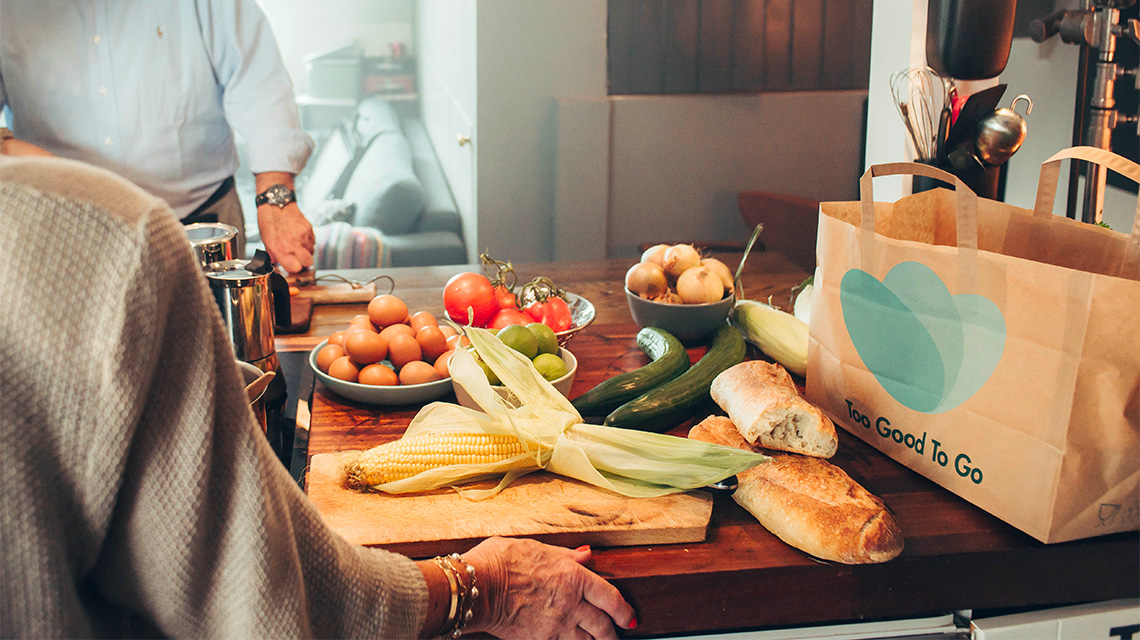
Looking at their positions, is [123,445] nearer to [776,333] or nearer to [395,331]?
[395,331]

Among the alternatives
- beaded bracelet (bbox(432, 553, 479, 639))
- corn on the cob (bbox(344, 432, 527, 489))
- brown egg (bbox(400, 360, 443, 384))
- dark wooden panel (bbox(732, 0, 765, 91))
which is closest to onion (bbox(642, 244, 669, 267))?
brown egg (bbox(400, 360, 443, 384))

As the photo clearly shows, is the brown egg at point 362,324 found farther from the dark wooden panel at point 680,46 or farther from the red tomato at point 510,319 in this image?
the dark wooden panel at point 680,46

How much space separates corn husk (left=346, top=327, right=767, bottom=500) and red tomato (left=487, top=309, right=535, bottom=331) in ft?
0.84

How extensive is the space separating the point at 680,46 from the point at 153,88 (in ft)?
6.93

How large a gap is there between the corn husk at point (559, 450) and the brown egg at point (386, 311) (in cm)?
26

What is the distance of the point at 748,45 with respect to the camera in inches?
135

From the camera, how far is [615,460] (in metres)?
0.98

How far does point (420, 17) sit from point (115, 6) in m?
2.74

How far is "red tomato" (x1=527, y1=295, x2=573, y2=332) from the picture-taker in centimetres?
138

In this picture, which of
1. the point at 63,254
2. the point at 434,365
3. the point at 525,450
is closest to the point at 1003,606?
the point at 525,450

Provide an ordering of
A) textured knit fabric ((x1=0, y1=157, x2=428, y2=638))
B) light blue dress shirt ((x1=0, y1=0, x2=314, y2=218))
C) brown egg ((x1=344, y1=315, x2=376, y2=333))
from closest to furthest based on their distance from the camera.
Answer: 1. textured knit fabric ((x1=0, y1=157, x2=428, y2=638))
2. brown egg ((x1=344, y1=315, x2=376, y2=333))
3. light blue dress shirt ((x1=0, y1=0, x2=314, y2=218))

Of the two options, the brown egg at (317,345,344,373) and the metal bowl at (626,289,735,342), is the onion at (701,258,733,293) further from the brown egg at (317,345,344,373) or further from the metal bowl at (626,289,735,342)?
the brown egg at (317,345,344,373)

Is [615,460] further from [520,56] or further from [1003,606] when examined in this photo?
[520,56]

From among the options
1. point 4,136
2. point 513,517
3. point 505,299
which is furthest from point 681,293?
point 4,136
